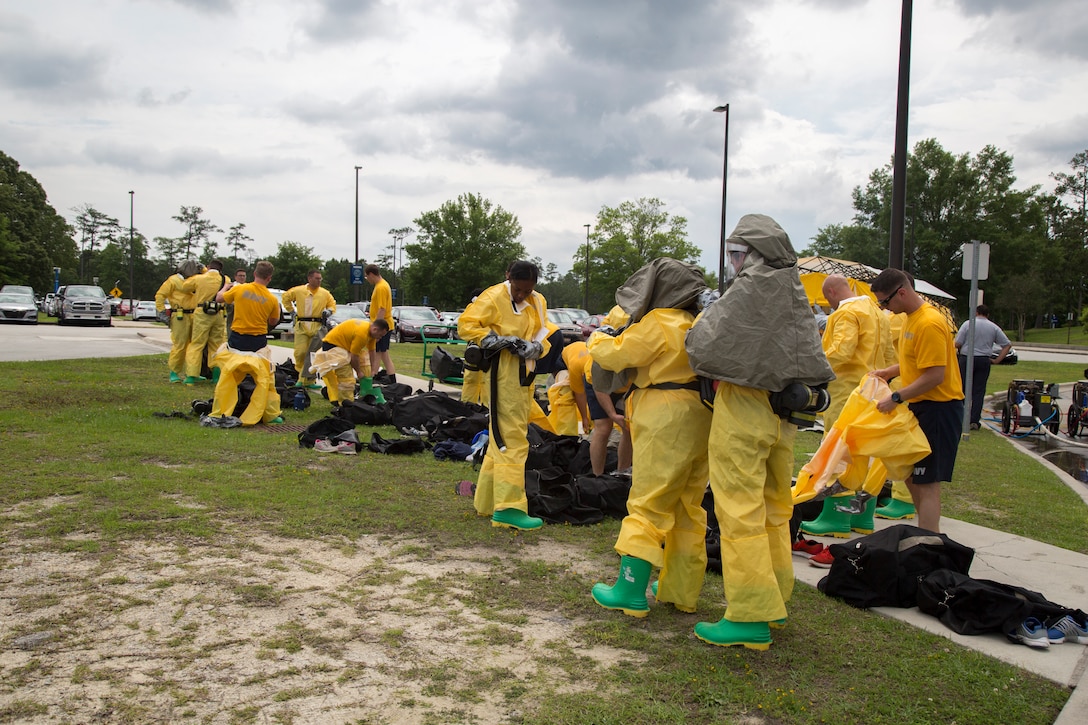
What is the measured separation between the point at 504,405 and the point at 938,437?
298cm

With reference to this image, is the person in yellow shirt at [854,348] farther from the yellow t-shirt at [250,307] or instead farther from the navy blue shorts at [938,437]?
the yellow t-shirt at [250,307]

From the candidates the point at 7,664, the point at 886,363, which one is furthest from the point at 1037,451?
the point at 7,664

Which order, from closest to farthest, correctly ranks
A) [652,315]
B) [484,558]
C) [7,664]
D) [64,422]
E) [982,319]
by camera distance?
1. [7,664]
2. [652,315]
3. [484,558]
4. [64,422]
5. [982,319]

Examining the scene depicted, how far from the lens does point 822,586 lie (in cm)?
447

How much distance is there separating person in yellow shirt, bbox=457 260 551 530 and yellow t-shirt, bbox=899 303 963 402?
254 cm

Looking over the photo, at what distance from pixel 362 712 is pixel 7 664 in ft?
4.89

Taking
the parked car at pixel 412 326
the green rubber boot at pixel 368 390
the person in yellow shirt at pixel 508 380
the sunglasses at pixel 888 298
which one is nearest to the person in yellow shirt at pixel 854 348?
the sunglasses at pixel 888 298

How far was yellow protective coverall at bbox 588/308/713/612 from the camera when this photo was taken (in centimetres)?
380

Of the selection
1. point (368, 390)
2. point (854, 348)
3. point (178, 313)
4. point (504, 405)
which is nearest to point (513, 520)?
point (504, 405)

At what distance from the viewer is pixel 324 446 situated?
8133 mm

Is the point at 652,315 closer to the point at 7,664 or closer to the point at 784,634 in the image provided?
the point at 784,634

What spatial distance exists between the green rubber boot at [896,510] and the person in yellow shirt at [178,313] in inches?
442

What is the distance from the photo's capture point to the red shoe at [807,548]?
5.19m

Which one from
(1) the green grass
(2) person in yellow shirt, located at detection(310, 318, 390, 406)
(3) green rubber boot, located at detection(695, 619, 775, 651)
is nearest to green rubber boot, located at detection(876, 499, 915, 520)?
(1) the green grass
